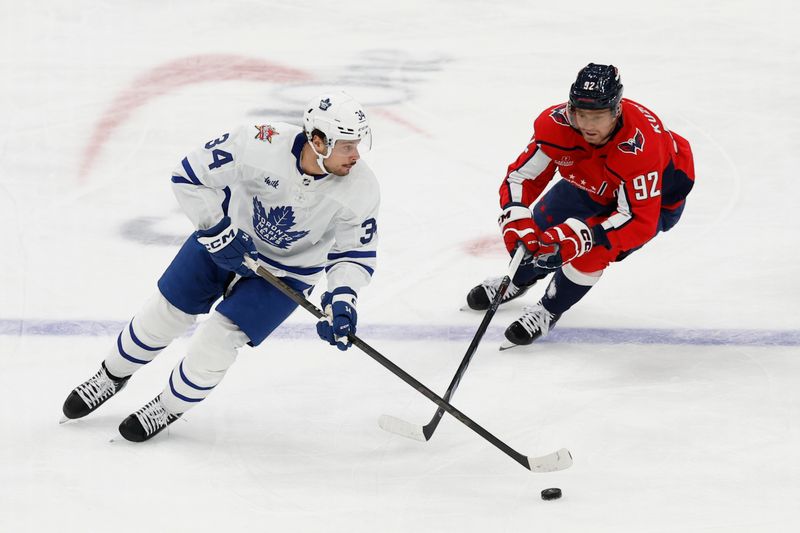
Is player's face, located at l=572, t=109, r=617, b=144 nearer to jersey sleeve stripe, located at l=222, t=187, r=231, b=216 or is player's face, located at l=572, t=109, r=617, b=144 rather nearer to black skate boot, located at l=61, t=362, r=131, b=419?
jersey sleeve stripe, located at l=222, t=187, r=231, b=216

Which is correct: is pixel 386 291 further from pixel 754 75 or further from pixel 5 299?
pixel 754 75

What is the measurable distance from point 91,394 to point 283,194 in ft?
2.90

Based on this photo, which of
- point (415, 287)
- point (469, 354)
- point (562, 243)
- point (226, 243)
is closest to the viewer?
point (226, 243)

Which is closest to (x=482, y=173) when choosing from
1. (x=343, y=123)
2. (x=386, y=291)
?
(x=386, y=291)

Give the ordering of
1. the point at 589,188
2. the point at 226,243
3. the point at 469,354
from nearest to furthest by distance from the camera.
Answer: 1. the point at 226,243
2. the point at 469,354
3. the point at 589,188

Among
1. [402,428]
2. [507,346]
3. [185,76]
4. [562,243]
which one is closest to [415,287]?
[507,346]

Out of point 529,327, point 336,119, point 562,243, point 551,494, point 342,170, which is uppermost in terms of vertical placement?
point 336,119

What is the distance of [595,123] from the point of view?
346cm

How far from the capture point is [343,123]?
2941 millimetres

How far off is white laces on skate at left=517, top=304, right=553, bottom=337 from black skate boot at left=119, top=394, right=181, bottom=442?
135cm

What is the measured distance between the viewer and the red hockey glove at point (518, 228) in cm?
361

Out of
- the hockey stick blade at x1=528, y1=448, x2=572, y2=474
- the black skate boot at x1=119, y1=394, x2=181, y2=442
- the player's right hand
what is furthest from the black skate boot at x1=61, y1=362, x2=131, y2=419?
the hockey stick blade at x1=528, y1=448, x2=572, y2=474

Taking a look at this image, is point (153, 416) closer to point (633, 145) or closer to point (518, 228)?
point (518, 228)

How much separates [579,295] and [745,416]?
0.76 m
